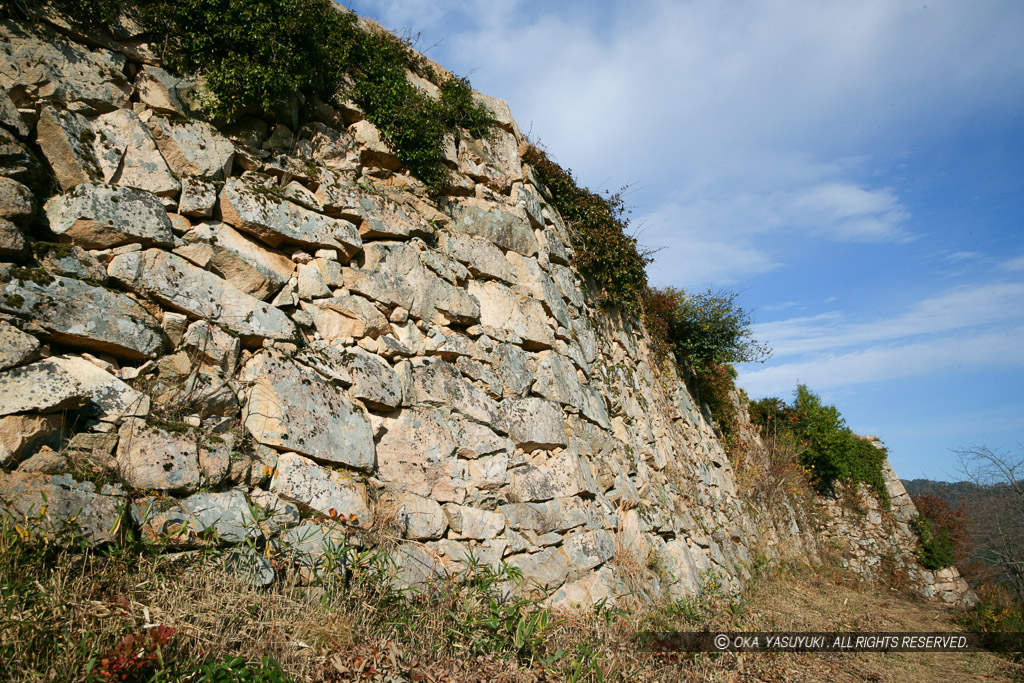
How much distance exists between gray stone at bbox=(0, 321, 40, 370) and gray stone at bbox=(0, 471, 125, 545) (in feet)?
2.34

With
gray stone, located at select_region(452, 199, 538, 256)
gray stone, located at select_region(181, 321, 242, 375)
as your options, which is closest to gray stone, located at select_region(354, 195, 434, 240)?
gray stone, located at select_region(452, 199, 538, 256)

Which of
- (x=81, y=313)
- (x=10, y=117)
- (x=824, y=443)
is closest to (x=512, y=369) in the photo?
(x=81, y=313)

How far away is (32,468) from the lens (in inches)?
127

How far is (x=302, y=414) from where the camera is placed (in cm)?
450

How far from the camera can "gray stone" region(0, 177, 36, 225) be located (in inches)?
148

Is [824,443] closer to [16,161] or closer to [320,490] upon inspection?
[320,490]

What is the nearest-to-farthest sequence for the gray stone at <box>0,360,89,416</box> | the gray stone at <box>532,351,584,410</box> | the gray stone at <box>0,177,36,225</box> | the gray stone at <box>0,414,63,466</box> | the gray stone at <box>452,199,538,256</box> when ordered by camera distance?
1. the gray stone at <box>0,414,63,466</box>
2. the gray stone at <box>0,360,89,416</box>
3. the gray stone at <box>0,177,36,225</box>
4. the gray stone at <box>532,351,584,410</box>
5. the gray stone at <box>452,199,538,256</box>

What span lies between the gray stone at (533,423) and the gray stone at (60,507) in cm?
366

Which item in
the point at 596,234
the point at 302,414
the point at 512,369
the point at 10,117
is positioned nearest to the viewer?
the point at 10,117

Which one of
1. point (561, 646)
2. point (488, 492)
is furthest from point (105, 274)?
point (561, 646)

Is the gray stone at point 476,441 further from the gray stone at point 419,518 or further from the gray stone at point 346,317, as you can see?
the gray stone at point 346,317

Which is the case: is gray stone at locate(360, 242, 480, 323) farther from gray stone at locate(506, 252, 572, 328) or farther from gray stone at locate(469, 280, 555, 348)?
gray stone at locate(506, 252, 572, 328)

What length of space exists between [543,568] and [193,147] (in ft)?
17.1

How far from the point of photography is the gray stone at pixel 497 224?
23.7 feet
